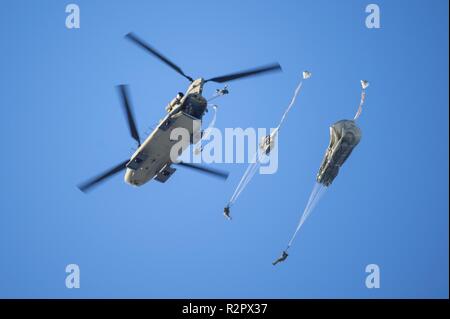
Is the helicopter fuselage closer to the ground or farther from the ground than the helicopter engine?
closer to the ground

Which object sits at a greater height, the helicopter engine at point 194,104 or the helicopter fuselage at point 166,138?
the helicopter engine at point 194,104

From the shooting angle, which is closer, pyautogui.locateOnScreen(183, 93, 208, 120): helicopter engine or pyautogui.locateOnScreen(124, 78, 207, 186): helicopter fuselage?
pyautogui.locateOnScreen(183, 93, 208, 120): helicopter engine

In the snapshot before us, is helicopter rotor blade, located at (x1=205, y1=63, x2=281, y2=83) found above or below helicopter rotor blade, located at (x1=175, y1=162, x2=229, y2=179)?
above

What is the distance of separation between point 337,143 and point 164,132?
13514 millimetres

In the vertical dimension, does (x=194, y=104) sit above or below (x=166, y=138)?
above

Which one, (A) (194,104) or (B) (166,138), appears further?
(B) (166,138)

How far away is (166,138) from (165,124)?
1.20 m

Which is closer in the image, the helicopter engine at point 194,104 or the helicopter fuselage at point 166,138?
the helicopter engine at point 194,104

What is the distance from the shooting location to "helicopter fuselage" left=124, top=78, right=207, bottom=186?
187ft

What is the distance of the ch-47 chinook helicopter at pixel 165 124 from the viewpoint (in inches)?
2243

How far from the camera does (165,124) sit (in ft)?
189
